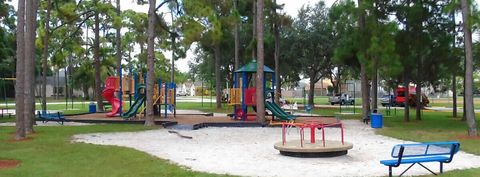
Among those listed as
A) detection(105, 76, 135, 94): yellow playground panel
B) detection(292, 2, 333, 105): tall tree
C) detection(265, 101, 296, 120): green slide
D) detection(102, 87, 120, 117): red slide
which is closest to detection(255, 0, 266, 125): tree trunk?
detection(265, 101, 296, 120): green slide

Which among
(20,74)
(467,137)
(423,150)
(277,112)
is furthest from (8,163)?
(277,112)

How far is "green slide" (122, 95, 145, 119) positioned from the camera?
24889mm

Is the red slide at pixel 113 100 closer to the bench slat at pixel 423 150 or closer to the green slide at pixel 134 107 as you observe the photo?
the green slide at pixel 134 107

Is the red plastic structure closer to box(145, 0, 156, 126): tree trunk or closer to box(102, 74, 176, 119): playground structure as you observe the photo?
box(102, 74, 176, 119): playground structure

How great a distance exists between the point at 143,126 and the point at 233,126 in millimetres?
3816

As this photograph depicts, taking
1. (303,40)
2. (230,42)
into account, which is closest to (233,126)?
(230,42)

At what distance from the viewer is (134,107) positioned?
25.5m

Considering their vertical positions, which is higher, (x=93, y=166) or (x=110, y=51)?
(x=110, y=51)

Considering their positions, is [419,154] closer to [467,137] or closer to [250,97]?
[467,137]

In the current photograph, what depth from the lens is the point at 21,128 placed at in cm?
1645

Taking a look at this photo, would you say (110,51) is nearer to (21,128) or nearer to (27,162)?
(21,128)

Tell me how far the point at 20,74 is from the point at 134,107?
9.49m

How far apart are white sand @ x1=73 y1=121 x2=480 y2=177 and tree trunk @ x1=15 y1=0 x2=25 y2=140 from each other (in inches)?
67.3

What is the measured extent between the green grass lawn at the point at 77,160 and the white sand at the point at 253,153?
627mm
